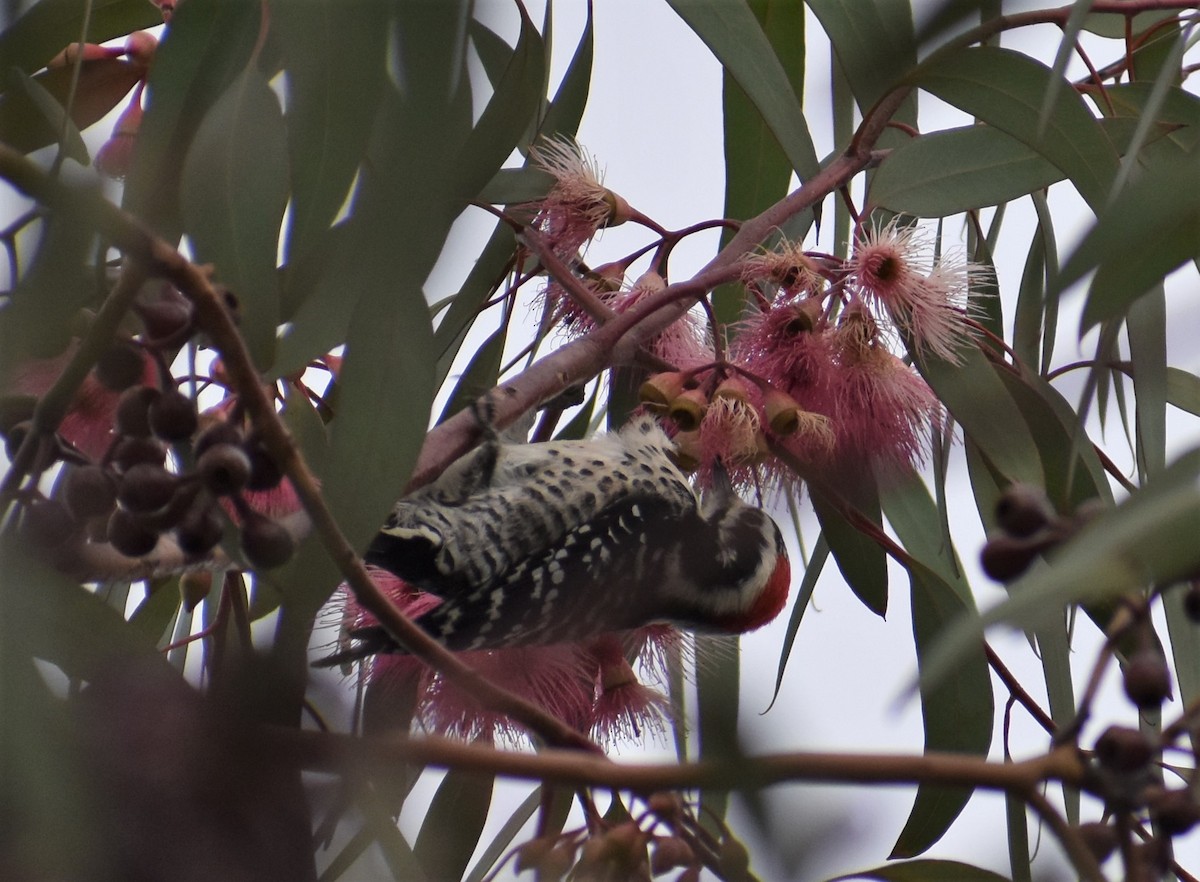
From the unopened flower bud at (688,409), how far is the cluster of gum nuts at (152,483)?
513mm

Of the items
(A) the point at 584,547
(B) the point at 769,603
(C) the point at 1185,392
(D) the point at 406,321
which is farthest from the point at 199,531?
(C) the point at 1185,392

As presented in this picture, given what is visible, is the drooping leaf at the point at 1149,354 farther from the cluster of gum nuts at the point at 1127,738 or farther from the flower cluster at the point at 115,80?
the flower cluster at the point at 115,80

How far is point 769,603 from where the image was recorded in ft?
4.90

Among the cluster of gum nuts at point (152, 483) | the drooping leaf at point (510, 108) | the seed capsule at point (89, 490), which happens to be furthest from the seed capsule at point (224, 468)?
the drooping leaf at point (510, 108)

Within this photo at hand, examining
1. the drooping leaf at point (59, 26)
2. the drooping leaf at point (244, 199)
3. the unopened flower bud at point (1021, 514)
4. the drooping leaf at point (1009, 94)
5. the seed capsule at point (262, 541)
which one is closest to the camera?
the unopened flower bud at point (1021, 514)

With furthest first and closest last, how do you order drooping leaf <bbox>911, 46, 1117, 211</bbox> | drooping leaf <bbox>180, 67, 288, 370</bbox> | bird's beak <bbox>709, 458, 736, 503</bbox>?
bird's beak <bbox>709, 458, 736, 503</bbox> → drooping leaf <bbox>911, 46, 1117, 211</bbox> → drooping leaf <bbox>180, 67, 288, 370</bbox>

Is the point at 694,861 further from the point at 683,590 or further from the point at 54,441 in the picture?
the point at 683,590

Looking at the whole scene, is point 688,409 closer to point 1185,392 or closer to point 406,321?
point 406,321

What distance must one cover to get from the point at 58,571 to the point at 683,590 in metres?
0.82

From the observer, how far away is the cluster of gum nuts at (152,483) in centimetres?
60

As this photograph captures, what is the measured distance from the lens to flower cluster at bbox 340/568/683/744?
1.12 metres

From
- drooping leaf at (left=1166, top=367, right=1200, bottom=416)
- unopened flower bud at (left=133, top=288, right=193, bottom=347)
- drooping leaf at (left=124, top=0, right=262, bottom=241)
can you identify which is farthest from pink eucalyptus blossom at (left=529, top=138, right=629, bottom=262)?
unopened flower bud at (left=133, top=288, right=193, bottom=347)

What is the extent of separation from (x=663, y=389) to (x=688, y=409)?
3 centimetres

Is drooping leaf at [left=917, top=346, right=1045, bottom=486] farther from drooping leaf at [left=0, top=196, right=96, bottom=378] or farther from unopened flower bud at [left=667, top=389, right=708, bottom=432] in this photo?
drooping leaf at [left=0, top=196, right=96, bottom=378]
